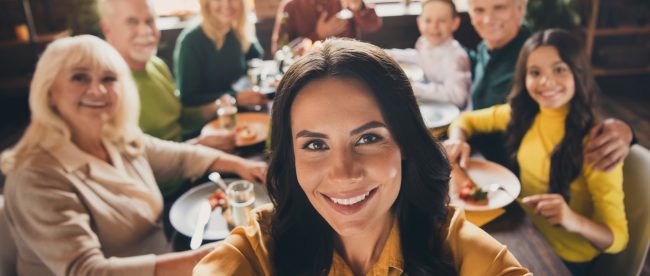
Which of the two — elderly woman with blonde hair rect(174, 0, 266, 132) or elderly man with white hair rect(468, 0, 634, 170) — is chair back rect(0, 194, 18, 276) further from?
elderly man with white hair rect(468, 0, 634, 170)

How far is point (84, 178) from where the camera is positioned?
136 cm

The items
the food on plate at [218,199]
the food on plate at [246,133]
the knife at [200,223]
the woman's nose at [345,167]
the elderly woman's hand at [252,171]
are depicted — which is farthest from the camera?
the food on plate at [246,133]

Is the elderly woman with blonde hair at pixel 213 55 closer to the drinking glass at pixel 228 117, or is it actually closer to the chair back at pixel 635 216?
the drinking glass at pixel 228 117

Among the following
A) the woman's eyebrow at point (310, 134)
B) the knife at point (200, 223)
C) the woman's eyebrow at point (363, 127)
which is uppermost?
the woman's eyebrow at point (363, 127)

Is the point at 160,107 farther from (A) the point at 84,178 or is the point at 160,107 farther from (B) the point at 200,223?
(B) the point at 200,223

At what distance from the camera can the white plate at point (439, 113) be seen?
2.04 metres

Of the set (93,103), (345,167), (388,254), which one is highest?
(345,167)

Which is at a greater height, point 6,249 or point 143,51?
point 143,51

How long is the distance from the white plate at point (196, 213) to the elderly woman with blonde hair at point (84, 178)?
0.23 ft

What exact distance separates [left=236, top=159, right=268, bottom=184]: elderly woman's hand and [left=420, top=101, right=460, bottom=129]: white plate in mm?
718

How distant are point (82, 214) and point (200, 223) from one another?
0.30m

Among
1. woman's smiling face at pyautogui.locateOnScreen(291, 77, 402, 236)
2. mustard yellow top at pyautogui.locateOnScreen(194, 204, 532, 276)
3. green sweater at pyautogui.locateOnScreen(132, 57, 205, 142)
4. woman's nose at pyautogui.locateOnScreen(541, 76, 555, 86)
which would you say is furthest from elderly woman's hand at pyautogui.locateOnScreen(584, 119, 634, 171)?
green sweater at pyautogui.locateOnScreen(132, 57, 205, 142)

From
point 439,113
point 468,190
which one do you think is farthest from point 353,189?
point 439,113

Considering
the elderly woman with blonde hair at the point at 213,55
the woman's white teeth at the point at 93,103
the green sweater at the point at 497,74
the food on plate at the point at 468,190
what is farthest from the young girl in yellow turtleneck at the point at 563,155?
the elderly woman with blonde hair at the point at 213,55
